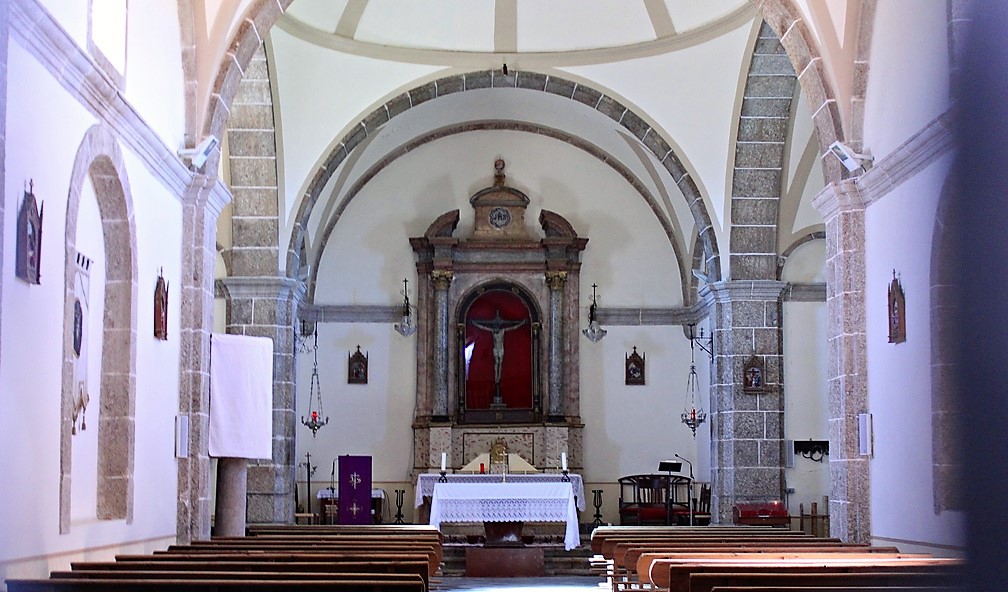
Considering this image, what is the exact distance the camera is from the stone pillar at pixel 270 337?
45.9ft

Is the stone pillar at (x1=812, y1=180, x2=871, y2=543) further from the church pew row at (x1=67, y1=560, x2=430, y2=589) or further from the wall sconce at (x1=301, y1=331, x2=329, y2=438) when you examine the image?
A: the wall sconce at (x1=301, y1=331, x2=329, y2=438)

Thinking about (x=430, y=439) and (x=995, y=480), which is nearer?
(x=995, y=480)

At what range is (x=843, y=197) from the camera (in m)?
9.20

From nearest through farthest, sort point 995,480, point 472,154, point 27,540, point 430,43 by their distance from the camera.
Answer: point 995,480, point 27,540, point 430,43, point 472,154

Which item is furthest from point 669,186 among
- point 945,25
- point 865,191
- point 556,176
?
point 945,25

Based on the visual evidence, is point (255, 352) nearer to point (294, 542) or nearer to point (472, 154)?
point (294, 542)

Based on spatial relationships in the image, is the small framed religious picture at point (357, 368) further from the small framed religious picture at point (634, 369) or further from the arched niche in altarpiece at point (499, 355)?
the small framed religious picture at point (634, 369)

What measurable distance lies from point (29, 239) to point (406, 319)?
38.5 feet

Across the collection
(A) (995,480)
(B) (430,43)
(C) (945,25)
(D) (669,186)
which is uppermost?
(B) (430,43)

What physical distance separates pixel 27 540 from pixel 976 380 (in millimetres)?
5824

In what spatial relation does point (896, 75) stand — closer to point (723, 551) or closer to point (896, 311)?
point (896, 311)

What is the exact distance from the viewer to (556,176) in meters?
17.9

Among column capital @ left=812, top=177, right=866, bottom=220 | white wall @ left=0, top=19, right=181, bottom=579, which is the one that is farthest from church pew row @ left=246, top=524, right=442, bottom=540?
column capital @ left=812, top=177, right=866, bottom=220

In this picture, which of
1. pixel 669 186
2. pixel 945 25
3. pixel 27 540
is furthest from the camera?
pixel 669 186
